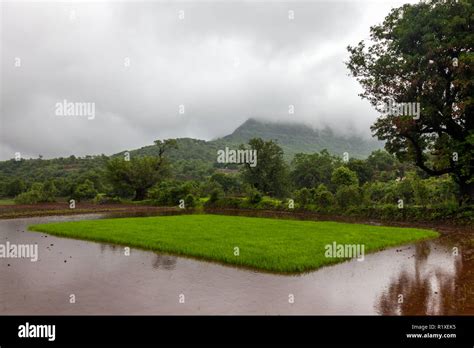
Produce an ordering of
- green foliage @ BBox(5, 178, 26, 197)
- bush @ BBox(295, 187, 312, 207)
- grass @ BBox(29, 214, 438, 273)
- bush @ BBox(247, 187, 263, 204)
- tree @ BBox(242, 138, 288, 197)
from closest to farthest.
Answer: grass @ BBox(29, 214, 438, 273) → bush @ BBox(295, 187, 312, 207) → bush @ BBox(247, 187, 263, 204) → tree @ BBox(242, 138, 288, 197) → green foliage @ BBox(5, 178, 26, 197)

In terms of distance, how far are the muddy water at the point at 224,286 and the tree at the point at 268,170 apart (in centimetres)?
3865

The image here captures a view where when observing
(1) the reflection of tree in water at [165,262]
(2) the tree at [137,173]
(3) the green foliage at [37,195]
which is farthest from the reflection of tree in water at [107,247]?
(2) the tree at [137,173]

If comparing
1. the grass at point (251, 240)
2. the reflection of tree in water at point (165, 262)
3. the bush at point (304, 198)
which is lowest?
the reflection of tree in water at point (165, 262)

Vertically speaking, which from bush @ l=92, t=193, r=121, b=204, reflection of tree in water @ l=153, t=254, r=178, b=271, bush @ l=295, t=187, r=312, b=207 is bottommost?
reflection of tree in water @ l=153, t=254, r=178, b=271

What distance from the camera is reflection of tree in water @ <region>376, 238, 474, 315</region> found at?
761 centimetres

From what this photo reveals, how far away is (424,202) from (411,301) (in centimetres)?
2712

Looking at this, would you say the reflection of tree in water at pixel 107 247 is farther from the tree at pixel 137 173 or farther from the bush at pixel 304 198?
the tree at pixel 137 173

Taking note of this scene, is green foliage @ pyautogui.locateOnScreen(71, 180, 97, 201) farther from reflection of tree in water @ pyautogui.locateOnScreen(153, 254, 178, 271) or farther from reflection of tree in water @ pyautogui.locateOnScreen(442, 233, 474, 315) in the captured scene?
reflection of tree in water @ pyautogui.locateOnScreen(442, 233, 474, 315)

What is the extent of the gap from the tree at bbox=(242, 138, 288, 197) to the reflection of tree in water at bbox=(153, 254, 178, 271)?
3892 centimetres

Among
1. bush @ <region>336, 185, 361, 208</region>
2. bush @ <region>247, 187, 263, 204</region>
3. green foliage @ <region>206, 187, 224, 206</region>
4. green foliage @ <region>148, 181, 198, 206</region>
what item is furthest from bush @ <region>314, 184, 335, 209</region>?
green foliage @ <region>148, 181, 198, 206</region>

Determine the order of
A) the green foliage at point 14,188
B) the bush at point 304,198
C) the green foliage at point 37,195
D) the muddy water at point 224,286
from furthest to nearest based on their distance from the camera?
the green foliage at point 14,188, the green foliage at point 37,195, the bush at point 304,198, the muddy water at point 224,286

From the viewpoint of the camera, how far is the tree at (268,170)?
52.6m

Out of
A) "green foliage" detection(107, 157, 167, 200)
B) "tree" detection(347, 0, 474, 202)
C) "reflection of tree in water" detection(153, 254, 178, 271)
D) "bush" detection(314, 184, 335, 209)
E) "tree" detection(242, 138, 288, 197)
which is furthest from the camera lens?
"green foliage" detection(107, 157, 167, 200)

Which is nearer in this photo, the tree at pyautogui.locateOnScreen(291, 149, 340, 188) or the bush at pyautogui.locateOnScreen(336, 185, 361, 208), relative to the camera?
the bush at pyautogui.locateOnScreen(336, 185, 361, 208)
